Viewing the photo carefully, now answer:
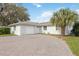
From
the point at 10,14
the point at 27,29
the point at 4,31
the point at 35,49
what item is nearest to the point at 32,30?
the point at 27,29

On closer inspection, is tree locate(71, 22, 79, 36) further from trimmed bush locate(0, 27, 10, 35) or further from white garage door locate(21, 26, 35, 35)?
trimmed bush locate(0, 27, 10, 35)

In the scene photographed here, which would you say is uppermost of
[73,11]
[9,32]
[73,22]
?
[73,11]

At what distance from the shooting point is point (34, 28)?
29.9 m

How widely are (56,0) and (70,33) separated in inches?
430

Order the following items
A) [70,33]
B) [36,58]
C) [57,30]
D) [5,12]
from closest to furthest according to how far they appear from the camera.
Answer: [36,58] < [70,33] < [57,30] < [5,12]

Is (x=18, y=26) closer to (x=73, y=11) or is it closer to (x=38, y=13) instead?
(x=38, y=13)

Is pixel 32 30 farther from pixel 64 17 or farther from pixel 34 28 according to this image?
pixel 64 17

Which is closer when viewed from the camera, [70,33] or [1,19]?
[70,33]

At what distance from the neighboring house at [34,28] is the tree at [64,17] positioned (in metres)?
2.85

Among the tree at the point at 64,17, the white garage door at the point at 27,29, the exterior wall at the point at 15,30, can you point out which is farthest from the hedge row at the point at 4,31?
the tree at the point at 64,17

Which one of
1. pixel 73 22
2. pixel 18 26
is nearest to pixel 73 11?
pixel 73 22

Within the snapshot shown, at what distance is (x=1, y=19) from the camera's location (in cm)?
3641

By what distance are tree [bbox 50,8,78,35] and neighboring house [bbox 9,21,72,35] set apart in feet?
9.35

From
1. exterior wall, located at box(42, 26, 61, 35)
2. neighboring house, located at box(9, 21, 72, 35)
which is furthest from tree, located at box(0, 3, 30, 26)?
exterior wall, located at box(42, 26, 61, 35)
